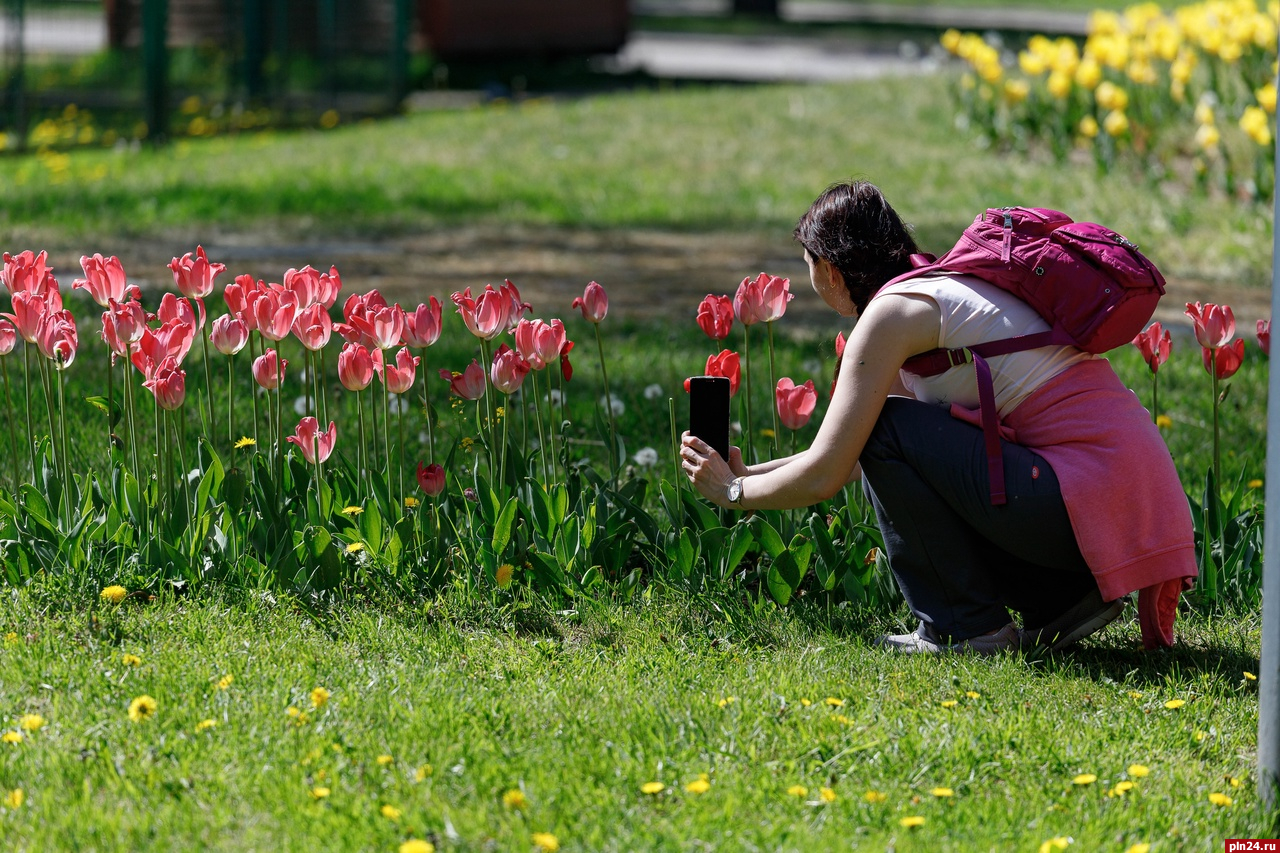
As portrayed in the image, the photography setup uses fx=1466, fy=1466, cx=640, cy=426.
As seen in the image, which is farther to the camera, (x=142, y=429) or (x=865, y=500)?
(x=142, y=429)

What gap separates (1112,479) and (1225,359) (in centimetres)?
65

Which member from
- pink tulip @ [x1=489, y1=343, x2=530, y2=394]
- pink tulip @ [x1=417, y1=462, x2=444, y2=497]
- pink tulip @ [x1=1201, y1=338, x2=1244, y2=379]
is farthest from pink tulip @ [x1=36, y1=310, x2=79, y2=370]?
pink tulip @ [x1=1201, y1=338, x2=1244, y2=379]

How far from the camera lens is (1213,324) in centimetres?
324

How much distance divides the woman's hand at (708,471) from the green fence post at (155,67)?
8.39 metres

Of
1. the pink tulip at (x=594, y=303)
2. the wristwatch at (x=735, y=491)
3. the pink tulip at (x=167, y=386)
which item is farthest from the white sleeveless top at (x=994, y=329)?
the pink tulip at (x=167, y=386)

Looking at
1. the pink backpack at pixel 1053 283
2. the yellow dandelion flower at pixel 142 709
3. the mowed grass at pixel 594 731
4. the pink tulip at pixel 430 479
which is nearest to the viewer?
the mowed grass at pixel 594 731

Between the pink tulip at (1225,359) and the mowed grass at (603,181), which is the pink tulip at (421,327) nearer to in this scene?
the pink tulip at (1225,359)

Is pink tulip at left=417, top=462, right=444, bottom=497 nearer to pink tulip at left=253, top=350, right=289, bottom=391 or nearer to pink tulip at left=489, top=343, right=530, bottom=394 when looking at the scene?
pink tulip at left=489, top=343, right=530, bottom=394

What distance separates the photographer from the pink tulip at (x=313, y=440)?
126 inches

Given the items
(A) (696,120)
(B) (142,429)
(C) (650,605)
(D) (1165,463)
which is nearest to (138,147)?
(A) (696,120)

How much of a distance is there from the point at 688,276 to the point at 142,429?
3.28 m

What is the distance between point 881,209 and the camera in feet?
10.1

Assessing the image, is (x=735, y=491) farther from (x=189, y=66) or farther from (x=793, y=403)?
(x=189, y=66)

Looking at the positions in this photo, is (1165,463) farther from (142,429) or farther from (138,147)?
(138,147)
